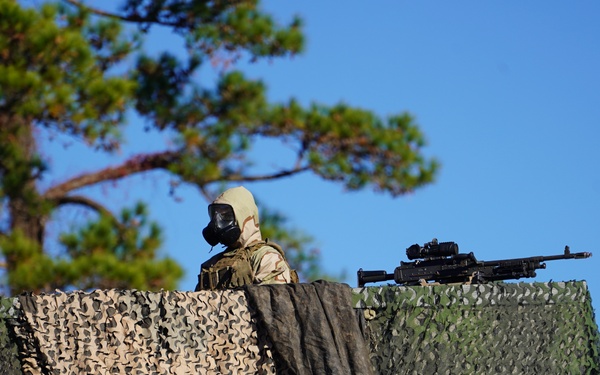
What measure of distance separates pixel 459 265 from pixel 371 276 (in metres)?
0.62

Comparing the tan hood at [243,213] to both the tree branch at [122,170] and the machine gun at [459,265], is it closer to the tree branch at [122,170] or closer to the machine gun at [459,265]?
the machine gun at [459,265]

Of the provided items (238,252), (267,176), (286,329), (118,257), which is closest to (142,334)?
(286,329)

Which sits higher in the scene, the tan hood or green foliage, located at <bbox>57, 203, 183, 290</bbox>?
green foliage, located at <bbox>57, 203, 183, 290</bbox>

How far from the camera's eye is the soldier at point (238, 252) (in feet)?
16.8

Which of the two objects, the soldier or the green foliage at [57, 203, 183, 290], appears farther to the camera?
the green foliage at [57, 203, 183, 290]

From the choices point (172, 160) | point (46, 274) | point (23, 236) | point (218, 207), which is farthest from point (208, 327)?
point (172, 160)

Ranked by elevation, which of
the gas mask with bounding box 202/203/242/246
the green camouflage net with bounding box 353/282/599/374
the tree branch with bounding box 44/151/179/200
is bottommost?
the green camouflage net with bounding box 353/282/599/374

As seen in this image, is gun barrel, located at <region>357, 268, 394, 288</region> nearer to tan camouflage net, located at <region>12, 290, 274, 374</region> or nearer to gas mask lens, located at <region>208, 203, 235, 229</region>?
gas mask lens, located at <region>208, 203, 235, 229</region>

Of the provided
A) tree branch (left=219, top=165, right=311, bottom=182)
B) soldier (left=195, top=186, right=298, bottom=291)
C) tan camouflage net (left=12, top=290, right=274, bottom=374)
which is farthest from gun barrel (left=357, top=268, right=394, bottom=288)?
tree branch (left=219, top=165, right=311, bottom=182)

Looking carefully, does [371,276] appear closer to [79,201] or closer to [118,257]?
[118,257]

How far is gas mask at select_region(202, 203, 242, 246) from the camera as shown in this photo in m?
5.32

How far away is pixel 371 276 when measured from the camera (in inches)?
243

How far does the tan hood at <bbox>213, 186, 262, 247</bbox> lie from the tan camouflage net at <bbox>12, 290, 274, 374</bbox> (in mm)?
863

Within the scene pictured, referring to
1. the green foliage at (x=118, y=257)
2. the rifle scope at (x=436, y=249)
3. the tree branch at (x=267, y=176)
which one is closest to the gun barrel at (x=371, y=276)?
the rifle scope at (x=436, y=249)
